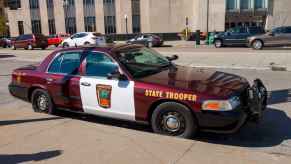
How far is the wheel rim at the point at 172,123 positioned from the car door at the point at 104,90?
1.84ft

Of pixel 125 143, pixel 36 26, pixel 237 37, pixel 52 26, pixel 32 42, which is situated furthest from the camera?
pixel 36 26

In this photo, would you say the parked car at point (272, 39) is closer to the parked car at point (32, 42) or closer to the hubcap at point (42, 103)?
the hubcap at point (42, 103)

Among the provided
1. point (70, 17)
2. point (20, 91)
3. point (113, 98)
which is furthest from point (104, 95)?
point (70, 17)

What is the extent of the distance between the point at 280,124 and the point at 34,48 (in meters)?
30.3

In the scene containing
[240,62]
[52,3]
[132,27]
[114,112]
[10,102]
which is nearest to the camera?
[114,112]

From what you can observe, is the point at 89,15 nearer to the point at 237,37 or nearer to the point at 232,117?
the point at 237,37

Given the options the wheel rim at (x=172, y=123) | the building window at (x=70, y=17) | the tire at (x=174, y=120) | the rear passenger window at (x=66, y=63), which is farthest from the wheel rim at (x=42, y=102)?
the building window at (x=70, y=17)

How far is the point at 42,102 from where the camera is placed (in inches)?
255

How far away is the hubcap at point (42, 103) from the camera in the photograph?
643 cm

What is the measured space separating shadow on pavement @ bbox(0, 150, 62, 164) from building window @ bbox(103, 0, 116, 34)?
45.4 m

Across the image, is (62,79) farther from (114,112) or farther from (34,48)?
(34,48)

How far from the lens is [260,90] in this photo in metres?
5.43

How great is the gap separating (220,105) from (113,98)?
1814 millimetres

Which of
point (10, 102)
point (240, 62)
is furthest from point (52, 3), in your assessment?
point (10, 102)
